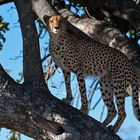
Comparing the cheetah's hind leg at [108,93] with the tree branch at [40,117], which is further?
the cheetah's hind leg at [108,93]

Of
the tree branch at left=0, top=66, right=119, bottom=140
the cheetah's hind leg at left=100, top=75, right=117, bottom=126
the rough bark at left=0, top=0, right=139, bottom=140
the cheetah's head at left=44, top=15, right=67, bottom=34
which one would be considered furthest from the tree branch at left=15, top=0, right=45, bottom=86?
the cheetah's hind leg at left=100, top=75, right=117, bottom=126

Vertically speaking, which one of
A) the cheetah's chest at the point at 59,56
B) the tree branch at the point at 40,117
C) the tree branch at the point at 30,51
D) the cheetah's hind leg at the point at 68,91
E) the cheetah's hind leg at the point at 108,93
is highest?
the tree branch at the point at 30,51

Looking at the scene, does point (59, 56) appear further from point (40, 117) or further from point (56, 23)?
point (40, 117)

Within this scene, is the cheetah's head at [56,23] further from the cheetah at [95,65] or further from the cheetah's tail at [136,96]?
the cheetah's tail at [136,96]

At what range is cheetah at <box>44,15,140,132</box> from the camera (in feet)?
20.0

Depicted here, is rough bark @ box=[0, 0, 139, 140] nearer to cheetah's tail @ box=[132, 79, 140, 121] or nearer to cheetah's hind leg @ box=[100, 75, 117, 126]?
cheetah's tail @ box=[132, 79, 140, 121]

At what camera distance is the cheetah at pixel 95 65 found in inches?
240

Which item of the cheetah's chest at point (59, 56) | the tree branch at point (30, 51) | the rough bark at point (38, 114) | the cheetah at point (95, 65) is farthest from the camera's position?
the cheetah's chest at point (59, 56)

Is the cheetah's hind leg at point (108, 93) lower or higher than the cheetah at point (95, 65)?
lower

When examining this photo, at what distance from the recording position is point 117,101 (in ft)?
20.0

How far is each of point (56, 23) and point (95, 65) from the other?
0.64 m

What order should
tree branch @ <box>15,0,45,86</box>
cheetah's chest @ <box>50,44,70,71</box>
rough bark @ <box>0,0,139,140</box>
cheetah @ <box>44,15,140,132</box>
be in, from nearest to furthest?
rough bark @ <box>0,0,139,140</box> → tree branch @ <box>15,0,45,86</box> → cheetah @ <box>44,15,140,132</box> → cheetah's chest @ <box>50,44,70,71</box>

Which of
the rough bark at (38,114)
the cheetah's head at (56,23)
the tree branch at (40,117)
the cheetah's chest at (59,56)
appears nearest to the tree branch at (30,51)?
the rough bark at (38,114)

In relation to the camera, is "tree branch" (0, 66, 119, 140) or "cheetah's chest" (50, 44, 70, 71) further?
"cheetah's chest" (50, 44, 70, 71)
